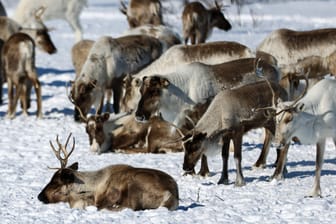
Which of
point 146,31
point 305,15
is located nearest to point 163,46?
point 146,31

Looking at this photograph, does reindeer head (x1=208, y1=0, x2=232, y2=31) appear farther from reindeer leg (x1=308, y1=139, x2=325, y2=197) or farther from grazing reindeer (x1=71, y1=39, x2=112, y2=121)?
reindeer leg (x1=308, y1=139, x2=325, y2=197)

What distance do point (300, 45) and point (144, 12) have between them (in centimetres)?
604

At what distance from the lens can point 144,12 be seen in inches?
823

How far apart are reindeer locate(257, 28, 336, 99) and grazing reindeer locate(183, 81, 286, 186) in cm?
488

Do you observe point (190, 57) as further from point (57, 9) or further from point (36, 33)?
point (57, 9)

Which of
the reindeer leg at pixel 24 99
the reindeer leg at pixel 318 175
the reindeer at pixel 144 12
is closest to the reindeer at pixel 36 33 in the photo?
the reindeer leg at pixel 24 99

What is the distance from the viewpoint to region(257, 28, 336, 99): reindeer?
15.5m

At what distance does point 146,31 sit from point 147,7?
11.2 ft

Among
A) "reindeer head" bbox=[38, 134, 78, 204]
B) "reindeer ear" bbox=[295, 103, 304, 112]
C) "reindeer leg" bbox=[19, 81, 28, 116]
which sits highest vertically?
"reindeer ear" bbox=[295, 103, 304, 112]

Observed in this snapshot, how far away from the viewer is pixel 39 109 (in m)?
16.0

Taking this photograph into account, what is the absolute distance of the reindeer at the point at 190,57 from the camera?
14.0m

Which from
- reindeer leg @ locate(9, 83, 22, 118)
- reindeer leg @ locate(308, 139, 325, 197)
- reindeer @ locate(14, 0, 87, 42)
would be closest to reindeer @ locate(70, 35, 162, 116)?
→ reindeer leg @ locate(9, 83, 22, 118)

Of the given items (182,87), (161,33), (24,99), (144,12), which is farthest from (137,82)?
(144,12)

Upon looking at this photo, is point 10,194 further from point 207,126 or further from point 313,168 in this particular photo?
point 313,168
